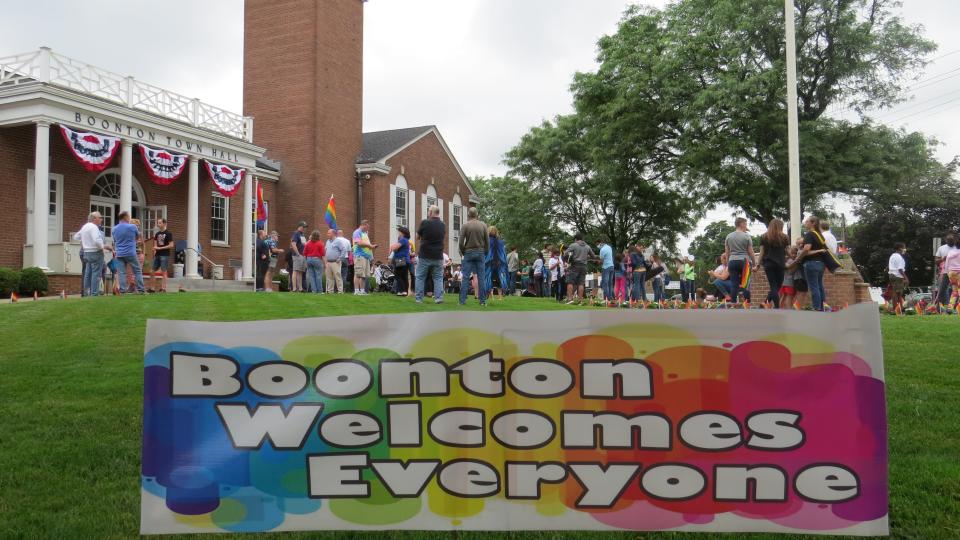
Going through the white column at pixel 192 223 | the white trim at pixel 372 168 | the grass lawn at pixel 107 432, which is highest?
the white trim at pixel 372 168

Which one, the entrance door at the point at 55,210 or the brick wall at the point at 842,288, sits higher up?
the entrance door at the point at 55,210

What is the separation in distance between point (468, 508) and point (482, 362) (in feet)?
2.05

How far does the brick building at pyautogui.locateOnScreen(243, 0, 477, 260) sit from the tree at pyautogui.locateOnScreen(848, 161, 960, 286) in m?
35.0

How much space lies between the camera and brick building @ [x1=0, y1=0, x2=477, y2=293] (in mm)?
18750

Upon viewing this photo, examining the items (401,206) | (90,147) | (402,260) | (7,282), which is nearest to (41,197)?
(90,147)

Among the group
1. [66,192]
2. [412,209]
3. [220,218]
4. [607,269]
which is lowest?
[607,269]

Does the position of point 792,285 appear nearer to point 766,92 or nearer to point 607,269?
point 607,269

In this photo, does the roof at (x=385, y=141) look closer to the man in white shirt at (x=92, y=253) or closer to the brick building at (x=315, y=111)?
the brick building at (x=315, y=111)

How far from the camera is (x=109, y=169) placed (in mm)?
21766

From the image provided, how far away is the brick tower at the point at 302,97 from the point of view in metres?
31.1

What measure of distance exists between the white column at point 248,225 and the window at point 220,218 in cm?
69

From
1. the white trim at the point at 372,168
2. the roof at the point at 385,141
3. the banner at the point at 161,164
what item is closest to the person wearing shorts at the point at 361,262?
the banner at the point at 161,164

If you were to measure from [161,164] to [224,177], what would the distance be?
10.3 feet

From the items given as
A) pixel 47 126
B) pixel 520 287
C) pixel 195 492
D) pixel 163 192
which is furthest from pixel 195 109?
pixel 195 492
